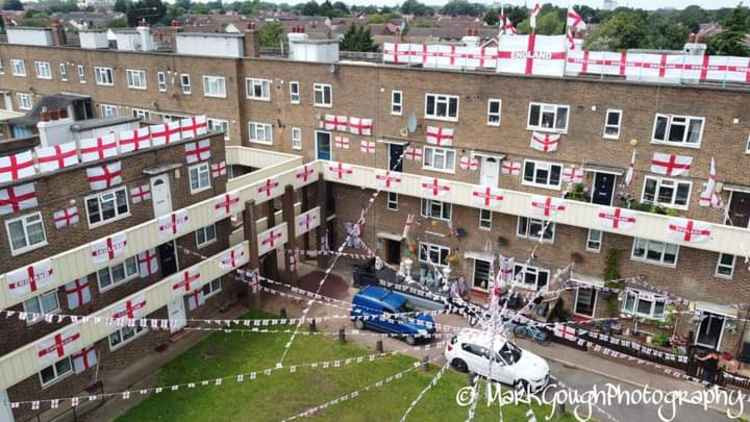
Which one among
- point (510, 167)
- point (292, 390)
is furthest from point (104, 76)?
point (510, 167)

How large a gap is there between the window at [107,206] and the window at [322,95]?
1143cm

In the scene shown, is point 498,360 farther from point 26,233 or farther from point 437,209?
point 26,233

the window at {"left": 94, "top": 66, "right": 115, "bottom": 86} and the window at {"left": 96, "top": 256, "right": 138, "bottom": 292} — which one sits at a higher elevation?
the window at {"left": 94, "top": 66, "right": 115, "bottom": 86}

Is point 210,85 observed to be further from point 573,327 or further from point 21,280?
point 573,327

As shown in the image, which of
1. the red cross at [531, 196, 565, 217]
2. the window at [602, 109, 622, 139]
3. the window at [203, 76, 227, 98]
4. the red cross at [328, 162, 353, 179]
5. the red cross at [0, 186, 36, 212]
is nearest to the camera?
the red cross at [0, 186, 36, 212]

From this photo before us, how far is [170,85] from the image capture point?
1293 inches

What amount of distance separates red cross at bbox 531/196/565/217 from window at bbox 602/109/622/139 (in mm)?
3290

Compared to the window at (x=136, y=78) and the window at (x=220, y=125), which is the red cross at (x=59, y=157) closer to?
the window at (x=220, y=125)

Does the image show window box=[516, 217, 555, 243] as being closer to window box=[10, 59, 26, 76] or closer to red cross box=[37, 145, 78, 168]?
red cross box=[37, 145, 78, 168]

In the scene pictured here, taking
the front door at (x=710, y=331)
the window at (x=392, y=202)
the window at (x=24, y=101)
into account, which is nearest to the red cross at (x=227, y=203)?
the window at (x=392, y=202)

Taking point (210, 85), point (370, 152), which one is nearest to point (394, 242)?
point (370, 152)

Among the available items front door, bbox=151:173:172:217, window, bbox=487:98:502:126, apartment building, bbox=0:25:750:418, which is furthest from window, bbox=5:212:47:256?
window, bbox=487:98:502:126

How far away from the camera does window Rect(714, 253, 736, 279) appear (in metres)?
20.2

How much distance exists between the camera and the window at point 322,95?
27734 millimetres
